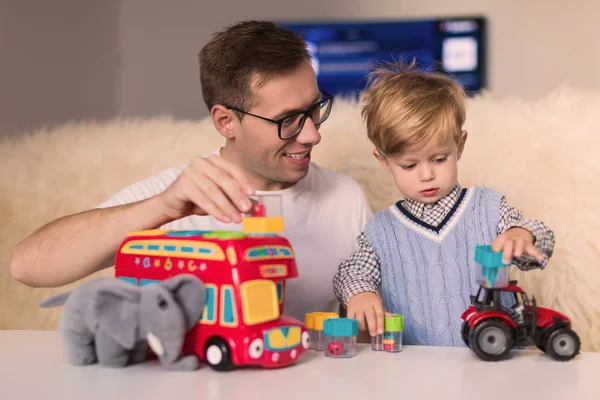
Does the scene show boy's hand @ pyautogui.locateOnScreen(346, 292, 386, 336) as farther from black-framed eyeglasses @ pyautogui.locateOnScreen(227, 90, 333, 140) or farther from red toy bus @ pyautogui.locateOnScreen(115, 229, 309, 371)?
black-framed eyeglasses @ pyautogui.locateOnScreen(227, 90, 333, 140)

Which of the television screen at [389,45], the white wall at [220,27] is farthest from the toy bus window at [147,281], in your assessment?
the television screen at [389,45]

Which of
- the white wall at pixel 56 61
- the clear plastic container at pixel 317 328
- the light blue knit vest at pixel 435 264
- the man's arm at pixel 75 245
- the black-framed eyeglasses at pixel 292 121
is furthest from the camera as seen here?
the white wall at pixel 56 61

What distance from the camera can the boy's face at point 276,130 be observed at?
132cm

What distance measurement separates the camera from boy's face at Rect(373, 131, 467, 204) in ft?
3.84

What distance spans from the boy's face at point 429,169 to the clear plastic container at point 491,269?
33 centimetres

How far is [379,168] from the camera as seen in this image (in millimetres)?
1598

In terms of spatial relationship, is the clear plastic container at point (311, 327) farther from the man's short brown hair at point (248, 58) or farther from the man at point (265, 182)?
the man's short brown hair at point (248, 58)

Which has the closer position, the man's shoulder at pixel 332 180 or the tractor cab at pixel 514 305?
the tractor cab at pixel 514 305

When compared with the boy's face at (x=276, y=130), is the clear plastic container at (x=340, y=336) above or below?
below

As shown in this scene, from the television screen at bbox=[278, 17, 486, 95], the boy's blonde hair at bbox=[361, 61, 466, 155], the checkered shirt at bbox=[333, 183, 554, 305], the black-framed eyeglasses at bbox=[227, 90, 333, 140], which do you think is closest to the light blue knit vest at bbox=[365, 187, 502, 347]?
the checkered shirt at bbox=[333, 183, 554, 305]

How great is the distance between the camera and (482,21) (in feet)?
12.2

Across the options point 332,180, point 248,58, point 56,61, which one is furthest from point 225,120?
point 56,61

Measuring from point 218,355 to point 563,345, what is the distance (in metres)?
0.40

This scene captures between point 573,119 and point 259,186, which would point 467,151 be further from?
point 259,186
